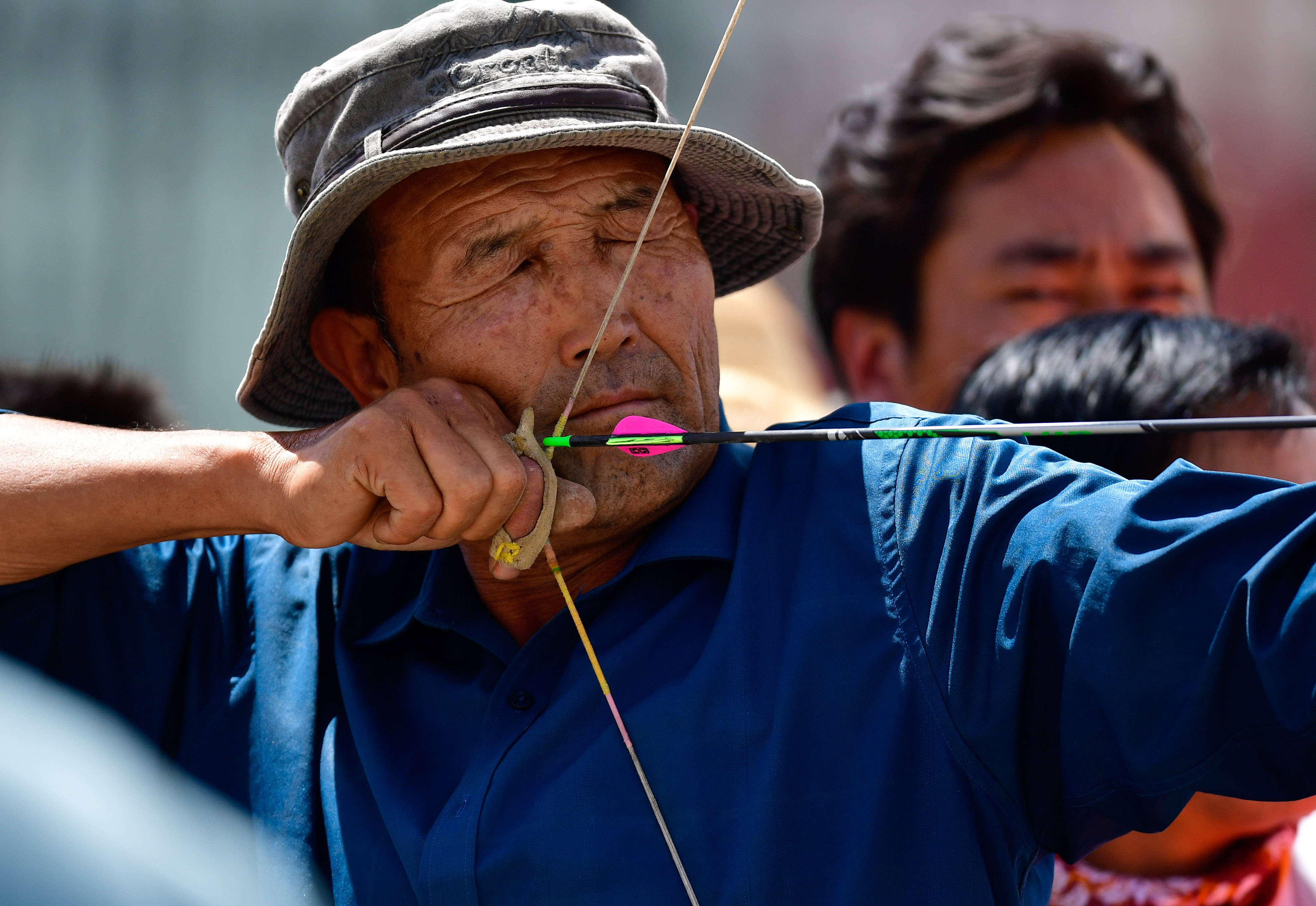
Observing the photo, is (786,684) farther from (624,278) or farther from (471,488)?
(624,278)

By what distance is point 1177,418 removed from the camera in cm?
225

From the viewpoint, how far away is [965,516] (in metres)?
1.46

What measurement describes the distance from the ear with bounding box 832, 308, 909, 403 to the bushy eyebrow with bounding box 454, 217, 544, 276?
7.26 ft

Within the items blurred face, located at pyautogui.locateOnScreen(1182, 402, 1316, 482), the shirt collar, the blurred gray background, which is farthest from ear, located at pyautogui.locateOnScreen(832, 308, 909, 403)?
the shirt collar

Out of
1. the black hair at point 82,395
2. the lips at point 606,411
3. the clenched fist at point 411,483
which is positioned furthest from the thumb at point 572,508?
the black hair at point 82,395

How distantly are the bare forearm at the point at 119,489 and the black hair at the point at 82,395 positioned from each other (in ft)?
3.97

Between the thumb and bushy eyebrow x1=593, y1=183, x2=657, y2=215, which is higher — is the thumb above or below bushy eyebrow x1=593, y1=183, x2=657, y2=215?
below

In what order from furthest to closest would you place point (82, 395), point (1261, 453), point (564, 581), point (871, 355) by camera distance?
point (871, 355) < point (82, 395) < point (1261, 453) < point (564, 581)

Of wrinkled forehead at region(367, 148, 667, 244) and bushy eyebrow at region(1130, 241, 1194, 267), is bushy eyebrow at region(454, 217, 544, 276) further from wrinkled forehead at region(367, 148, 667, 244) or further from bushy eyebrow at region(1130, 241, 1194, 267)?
bushy eyebrow at region(1130, 241, 1194, 267)

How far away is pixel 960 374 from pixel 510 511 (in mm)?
2031

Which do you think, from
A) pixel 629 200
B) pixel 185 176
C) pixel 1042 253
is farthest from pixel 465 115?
pixel 185 176

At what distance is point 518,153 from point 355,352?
485mm

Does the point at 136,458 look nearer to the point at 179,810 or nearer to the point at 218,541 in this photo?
the point at 218,541

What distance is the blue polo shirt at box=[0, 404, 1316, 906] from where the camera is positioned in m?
1.21
